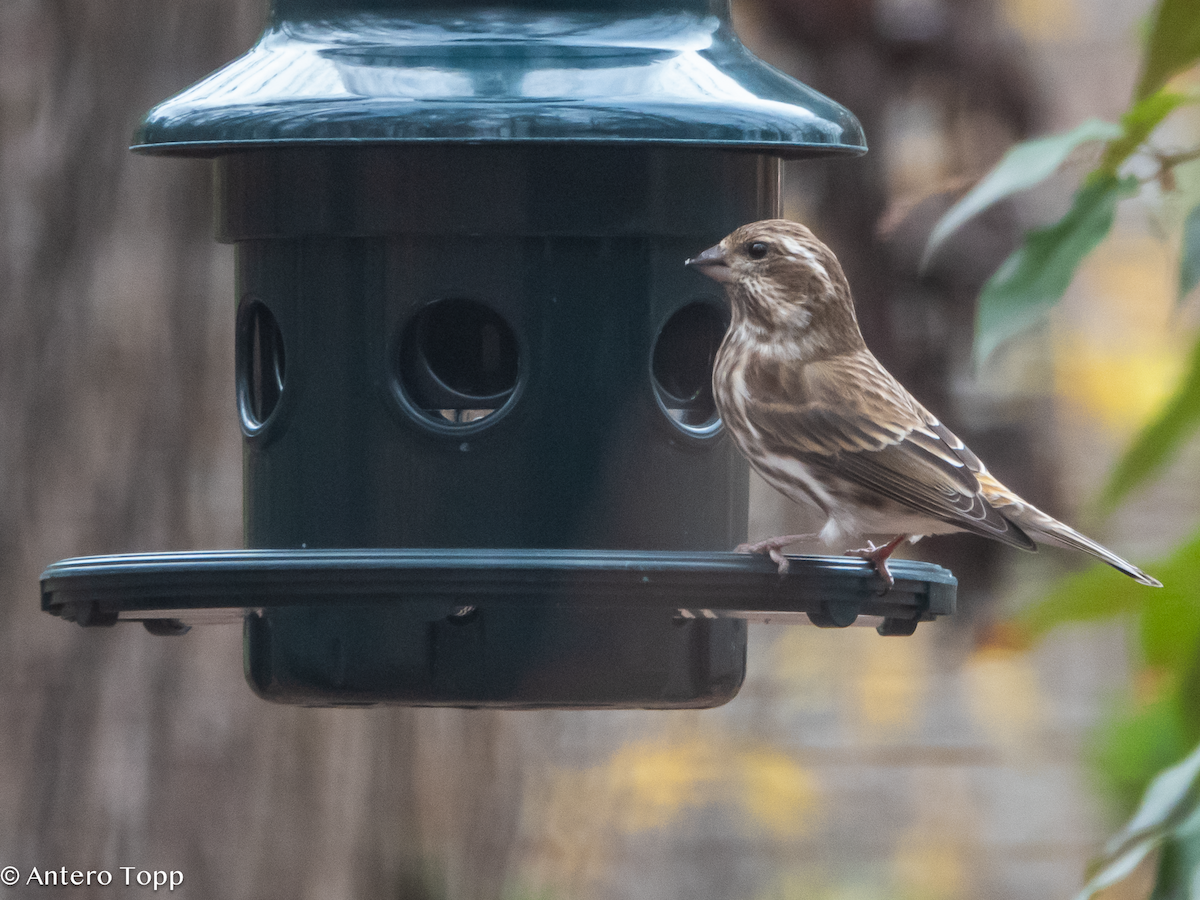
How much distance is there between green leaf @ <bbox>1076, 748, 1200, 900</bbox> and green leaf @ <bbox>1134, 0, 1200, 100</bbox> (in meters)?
1.39

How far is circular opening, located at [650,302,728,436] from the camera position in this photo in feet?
16.0

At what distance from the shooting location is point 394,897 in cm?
711

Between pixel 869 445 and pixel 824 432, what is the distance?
0.11 meters

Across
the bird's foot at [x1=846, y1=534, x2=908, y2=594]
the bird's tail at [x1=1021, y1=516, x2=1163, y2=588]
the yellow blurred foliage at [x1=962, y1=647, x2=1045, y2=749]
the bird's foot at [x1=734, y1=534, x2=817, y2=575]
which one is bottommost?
the yellow blurred foliage at [x1=962, y1=647, x2=1045, y2=749]

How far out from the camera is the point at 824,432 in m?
4.58

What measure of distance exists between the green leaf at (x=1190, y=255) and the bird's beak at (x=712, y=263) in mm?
973

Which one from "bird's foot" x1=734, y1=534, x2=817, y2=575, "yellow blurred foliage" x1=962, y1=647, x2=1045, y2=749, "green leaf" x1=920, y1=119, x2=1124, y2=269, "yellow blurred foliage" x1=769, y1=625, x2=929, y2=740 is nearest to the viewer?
"bird's foot" x1=734, y1=534, x2=817, y2=575

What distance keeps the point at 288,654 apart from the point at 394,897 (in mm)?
2783

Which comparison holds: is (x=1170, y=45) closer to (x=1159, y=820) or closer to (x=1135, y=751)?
(x=1159, y=820)

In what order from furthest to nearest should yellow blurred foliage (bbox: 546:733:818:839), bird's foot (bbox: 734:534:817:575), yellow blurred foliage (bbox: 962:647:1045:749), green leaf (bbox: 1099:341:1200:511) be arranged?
yellow blurred foliage (bbox: 962:647:1045:749) < yellow blurred foliage (bbox: 546:733:818:839) < green leaf (bbox: 1099:341:1200:511) < bird's foot (bbox: 734:534:817:575)

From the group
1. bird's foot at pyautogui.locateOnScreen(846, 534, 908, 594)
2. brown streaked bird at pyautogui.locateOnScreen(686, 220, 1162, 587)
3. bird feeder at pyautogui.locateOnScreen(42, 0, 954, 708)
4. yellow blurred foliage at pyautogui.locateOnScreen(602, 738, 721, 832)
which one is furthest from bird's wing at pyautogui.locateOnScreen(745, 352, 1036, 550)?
yellow blurred foliage at pyautogui.locateOnScreen(602, 738, 721, 832)

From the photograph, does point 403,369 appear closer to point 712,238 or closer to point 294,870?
point 712,238

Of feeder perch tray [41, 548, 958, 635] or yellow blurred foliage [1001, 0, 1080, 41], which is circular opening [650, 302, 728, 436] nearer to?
feeder perch tray [41, 548, 958, 635]

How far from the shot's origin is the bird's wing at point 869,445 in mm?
4469
